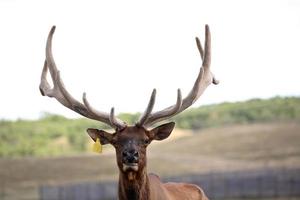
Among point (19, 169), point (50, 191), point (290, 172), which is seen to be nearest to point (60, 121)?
point (19, 169)

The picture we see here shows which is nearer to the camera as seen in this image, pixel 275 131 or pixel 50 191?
pixel 50 191

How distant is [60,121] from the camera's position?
69625 millimetres

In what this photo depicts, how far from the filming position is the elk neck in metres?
11.7

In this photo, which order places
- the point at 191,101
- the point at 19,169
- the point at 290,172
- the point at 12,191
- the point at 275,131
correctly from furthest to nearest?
the point at 275,131 < the point at 19,169 < the point at 12,191 < the point at 290,172 < the point at 191,101

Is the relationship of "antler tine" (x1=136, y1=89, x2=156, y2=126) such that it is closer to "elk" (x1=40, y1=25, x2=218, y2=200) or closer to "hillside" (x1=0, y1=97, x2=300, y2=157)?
"elk" (x1=40, y1=25, x2=218, y2=200)

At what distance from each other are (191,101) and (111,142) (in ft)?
5.30

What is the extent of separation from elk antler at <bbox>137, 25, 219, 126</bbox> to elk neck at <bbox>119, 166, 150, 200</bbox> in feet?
2.35

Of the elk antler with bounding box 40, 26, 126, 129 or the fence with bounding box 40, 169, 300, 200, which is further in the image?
the fence with bounding box 40, 169, 300, 200

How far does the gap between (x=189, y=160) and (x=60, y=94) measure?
44.7m

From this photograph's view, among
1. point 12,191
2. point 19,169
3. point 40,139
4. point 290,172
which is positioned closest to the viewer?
point 290,172

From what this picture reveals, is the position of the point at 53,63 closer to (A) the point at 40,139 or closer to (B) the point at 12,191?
(B) the point at 12,191

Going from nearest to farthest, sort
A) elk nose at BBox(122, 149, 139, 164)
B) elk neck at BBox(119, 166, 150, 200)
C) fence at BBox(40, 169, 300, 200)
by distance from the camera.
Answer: elk nose at BBox(122, 149, 139, 164), elk neck at BBox(119, 166, 150, 200), fence at BBox(40, 169, 300, 200)

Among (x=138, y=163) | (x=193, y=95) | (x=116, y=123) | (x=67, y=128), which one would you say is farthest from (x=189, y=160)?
(x=138, y=163)

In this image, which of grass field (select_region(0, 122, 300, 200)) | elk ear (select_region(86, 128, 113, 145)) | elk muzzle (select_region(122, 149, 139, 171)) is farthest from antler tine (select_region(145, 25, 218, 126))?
grass field (select_region(0, 122, 300, 200))
